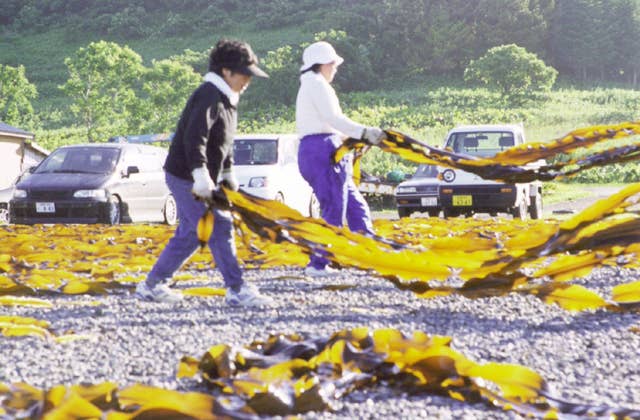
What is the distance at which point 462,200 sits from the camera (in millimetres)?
16562

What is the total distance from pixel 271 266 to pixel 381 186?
13.8 meters

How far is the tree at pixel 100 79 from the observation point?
155 feet

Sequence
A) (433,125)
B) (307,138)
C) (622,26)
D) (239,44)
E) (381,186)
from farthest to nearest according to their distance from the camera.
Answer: (622,26)
(433,125)
(381,186)
(307,138)
(239,44)

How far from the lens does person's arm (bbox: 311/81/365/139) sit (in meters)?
7.44

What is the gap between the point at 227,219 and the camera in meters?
6.50

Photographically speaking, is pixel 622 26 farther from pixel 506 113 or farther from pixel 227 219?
pixel 227 219

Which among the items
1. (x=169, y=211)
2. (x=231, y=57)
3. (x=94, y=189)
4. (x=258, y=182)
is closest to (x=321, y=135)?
(x=231, y=57)

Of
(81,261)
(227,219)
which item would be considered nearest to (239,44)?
(227,219)

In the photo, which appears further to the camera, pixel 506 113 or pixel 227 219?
pixel 506 113

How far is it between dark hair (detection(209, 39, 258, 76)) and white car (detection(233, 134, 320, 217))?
995cm

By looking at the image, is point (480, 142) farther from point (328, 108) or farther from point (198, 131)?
point (198, 131)

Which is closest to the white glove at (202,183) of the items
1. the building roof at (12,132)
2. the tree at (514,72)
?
the building roof at (12,132)

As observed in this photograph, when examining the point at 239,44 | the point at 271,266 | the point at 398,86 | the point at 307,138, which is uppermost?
the point at 398,86

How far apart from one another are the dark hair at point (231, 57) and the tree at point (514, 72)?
7165 cm
